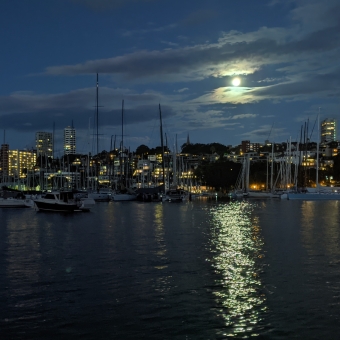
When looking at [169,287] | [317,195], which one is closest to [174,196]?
[317,195]

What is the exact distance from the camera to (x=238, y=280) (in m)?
21.2

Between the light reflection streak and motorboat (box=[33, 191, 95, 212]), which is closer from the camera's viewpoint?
the light reflection streak

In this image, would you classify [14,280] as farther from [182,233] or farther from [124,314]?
[182,233]

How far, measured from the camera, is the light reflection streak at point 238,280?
621 inches

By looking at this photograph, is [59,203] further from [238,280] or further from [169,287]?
[169,287]

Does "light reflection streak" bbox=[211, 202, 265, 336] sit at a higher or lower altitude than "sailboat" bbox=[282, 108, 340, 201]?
lower

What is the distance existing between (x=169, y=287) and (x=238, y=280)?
10.3 feet

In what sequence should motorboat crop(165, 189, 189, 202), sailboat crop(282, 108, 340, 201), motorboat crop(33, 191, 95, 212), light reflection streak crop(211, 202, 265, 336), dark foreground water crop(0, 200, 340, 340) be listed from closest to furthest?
dark foreground water crop(0, 200, 340, 340), light reflection streak crop(211, 202, 265, 336), motorboat crop(33, 191, 95, 212), motorboat crop(165, 189, 189, 202), sailboat crop(282, 108, 340, 201)

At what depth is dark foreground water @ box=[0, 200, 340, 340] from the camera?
15.0 meters

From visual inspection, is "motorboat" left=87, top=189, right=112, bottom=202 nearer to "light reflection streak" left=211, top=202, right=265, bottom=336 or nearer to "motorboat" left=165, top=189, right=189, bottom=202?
"motorboat" left=165, top=189, right=189, bottom=202

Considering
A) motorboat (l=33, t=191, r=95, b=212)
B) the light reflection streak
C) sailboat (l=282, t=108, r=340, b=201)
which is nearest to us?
the light reflection streak

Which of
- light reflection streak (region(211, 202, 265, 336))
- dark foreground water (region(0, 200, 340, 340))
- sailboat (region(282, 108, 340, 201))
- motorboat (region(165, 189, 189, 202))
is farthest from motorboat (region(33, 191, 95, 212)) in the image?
sailboat (region(282, 108, 340, 201))

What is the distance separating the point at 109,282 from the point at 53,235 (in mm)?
18415

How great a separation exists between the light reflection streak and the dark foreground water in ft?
0.13
